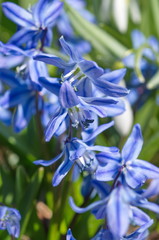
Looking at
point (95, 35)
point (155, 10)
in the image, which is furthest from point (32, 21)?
point (155, 10)

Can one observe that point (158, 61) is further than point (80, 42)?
No

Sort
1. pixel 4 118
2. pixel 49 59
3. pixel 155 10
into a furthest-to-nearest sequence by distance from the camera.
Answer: pixel 155 10 < pixel 4 118 < pixel 49 59

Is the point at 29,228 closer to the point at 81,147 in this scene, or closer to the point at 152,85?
the point at 81,147

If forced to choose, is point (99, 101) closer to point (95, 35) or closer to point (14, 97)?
point (14, 97)

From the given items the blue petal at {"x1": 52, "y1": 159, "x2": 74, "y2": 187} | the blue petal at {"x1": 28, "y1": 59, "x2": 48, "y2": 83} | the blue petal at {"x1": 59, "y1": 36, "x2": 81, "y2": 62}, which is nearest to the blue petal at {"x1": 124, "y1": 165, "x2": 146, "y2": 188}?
the blue petal at {"x1": 52, "y1": 159, "x2": 74, "y2": 187}

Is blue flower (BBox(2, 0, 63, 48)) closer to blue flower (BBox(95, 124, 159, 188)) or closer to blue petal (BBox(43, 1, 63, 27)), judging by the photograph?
blue petal (BBox(43, 1, 63, 27))

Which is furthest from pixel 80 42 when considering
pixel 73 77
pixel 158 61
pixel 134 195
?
pixel 134 195

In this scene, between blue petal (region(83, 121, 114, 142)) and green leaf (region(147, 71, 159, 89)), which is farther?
green leaf (region(147, 71, 159, 89))
